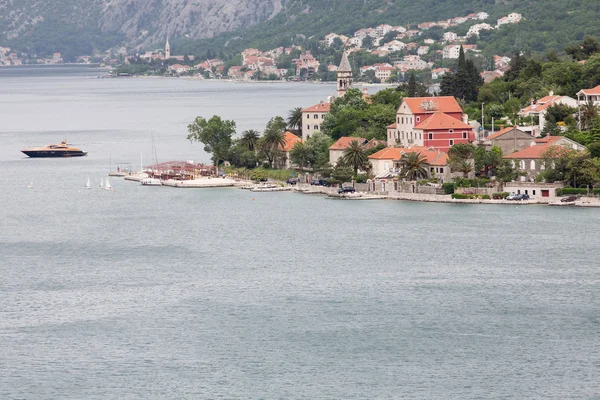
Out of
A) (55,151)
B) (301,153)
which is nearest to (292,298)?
(301,153)

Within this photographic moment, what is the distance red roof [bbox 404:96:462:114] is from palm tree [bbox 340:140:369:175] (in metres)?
4.46

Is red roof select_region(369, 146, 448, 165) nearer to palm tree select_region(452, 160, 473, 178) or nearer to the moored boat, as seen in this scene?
palm tree select_region(452, 160, 473, 178)

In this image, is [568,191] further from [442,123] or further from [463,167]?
[442,123]

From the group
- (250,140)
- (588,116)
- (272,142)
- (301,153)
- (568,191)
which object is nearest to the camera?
(568,191)

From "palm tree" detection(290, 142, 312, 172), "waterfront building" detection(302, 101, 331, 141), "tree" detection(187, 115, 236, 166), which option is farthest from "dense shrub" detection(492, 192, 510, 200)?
"tree" detection(187, 115, 236, 166)

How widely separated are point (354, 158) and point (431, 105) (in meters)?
6.08

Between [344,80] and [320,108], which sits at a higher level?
[344,80]

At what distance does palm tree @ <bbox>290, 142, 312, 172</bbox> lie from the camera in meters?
68.8

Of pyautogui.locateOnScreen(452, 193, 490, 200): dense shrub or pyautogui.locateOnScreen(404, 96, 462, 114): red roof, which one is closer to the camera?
pyautogui.locateOnScreen(452, 193, 490, 200): dense shrub

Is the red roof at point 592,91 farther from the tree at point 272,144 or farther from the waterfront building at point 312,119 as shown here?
the tree at point 272,144

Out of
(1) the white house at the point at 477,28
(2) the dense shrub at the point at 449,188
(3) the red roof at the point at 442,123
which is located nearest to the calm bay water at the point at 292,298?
(2) the dense shrub at the point at 449,188

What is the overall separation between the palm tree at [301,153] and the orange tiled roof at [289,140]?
4.47 feet

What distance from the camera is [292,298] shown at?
127 ft

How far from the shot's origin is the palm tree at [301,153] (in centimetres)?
6878
